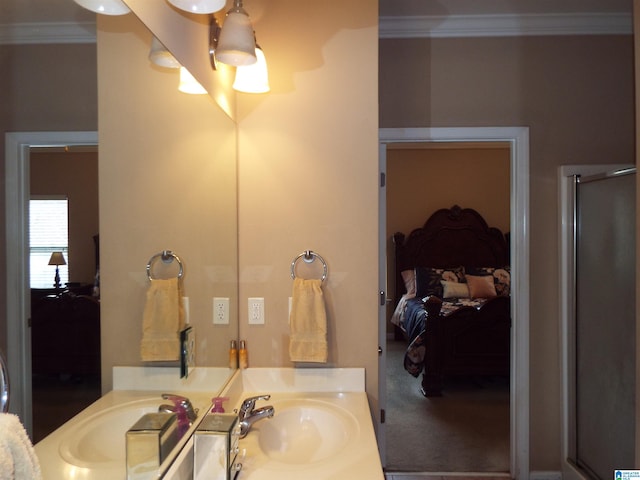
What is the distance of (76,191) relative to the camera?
695mm

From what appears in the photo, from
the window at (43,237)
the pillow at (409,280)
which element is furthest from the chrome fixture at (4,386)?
the pillow at (409,280)

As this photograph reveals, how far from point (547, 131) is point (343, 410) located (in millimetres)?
2047

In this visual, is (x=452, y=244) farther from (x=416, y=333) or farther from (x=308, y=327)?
(x=308, y=327)

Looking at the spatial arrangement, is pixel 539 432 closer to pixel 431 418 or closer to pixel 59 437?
pixel 431 418

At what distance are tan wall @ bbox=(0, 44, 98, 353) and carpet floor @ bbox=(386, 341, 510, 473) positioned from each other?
9.17 ft

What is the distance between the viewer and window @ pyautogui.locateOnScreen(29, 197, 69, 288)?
1.96 ft

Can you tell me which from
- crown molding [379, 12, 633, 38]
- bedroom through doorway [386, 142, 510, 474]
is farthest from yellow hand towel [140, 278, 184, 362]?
bedroom through doorway [386, 142, 510, 474]

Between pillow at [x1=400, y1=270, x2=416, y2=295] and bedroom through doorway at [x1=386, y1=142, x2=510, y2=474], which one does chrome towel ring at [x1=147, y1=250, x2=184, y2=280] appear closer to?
bedroom through doorway at [x1=386, y1=142, x2=510, y2=474]

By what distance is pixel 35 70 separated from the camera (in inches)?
23.7

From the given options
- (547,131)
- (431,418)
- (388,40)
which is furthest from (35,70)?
(431,418)

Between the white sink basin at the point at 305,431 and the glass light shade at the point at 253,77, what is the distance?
126 centimetres

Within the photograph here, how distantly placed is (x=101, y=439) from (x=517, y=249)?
2369mm

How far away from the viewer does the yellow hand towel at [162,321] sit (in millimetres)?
1049

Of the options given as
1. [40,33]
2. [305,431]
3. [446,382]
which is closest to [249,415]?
[305,431]
